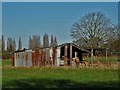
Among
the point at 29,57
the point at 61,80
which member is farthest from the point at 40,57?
the point at 61,80

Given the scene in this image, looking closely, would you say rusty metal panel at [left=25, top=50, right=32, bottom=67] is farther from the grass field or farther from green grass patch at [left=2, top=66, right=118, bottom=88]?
green grass patch at [left=2, top=66, right=118, bottom=88]

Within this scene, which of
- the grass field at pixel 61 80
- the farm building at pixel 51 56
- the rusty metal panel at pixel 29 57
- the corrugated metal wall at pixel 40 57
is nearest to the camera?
the grass field at pixel 61 80

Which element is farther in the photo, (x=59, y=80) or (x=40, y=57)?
(x=40, y=57)

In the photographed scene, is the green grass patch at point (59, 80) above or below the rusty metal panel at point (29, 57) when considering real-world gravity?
below

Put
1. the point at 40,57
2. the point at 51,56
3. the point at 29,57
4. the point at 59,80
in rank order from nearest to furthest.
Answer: the point at 59,80, the point at 51,56, the point at 40,57, the point at 29,57

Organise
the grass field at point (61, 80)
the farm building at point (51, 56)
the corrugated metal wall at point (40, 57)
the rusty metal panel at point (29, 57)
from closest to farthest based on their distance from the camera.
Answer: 1. the grass field at point (61, 80)
2. the farm building at point (51, 56)
3. the corrugated metal wall at point (40, 57)
4. the rusty metal panel at point (29, 57)

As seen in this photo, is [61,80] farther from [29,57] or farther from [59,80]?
[29,57]

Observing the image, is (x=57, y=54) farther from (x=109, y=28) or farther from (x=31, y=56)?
(x=109, y=28)

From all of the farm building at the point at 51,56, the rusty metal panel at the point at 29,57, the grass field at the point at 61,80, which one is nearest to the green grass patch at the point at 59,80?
the grass field at the point at 61,80

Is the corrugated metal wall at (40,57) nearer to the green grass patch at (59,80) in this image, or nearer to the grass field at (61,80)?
the grass field at (61,80)

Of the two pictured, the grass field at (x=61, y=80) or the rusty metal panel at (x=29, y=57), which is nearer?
the grass field at (x=61, y=80)

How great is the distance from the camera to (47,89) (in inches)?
553

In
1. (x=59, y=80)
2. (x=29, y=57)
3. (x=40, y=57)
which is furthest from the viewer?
(x=29, y=57)

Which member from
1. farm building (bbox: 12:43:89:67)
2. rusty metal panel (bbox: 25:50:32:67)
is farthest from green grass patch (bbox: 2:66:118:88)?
rusty metal panel (bbox: 25:50:32:67)
